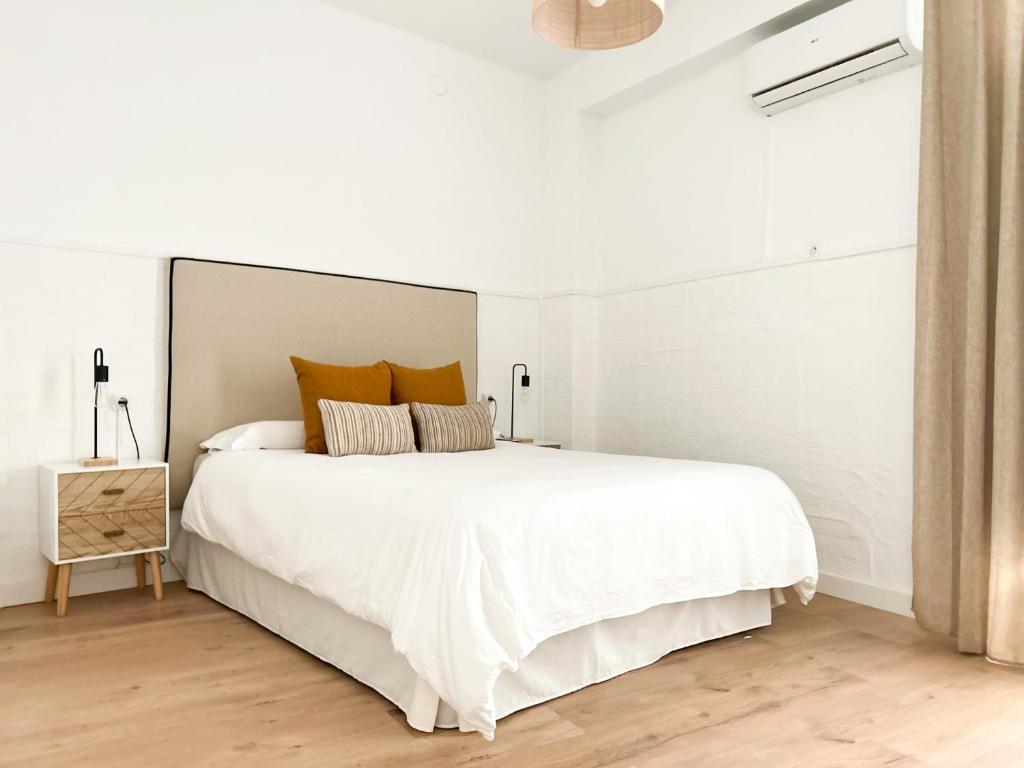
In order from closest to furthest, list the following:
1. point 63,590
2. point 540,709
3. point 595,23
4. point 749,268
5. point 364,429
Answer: point 540,709 → point 595,23 → point 63,590 → point 364,429 → point 749,268

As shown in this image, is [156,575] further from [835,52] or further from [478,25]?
[835,52]

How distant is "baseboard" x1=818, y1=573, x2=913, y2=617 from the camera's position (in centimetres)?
326

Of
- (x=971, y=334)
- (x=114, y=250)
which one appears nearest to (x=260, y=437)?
(x=114, y=250)

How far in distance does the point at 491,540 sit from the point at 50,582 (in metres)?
2.36

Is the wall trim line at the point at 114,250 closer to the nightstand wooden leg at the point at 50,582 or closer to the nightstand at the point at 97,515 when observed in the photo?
the nightstand at the point at 97,515

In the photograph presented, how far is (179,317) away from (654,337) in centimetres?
259

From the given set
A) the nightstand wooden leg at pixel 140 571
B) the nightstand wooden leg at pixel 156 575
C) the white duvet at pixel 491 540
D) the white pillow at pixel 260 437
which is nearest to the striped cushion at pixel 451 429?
the white duvet at pixel 491 540

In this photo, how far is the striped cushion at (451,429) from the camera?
3701mm

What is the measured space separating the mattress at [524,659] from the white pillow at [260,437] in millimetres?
511

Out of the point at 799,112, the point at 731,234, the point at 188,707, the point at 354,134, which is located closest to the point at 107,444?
the point at 188,707

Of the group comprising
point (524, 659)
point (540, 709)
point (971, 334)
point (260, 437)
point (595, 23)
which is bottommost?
point (540, 709)

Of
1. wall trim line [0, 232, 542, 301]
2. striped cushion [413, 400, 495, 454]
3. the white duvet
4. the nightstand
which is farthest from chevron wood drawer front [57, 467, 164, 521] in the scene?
striped cushion [413, 400, 495, 454]

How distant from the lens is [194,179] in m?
3.80

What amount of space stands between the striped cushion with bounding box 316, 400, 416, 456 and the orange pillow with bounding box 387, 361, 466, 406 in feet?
0.94
